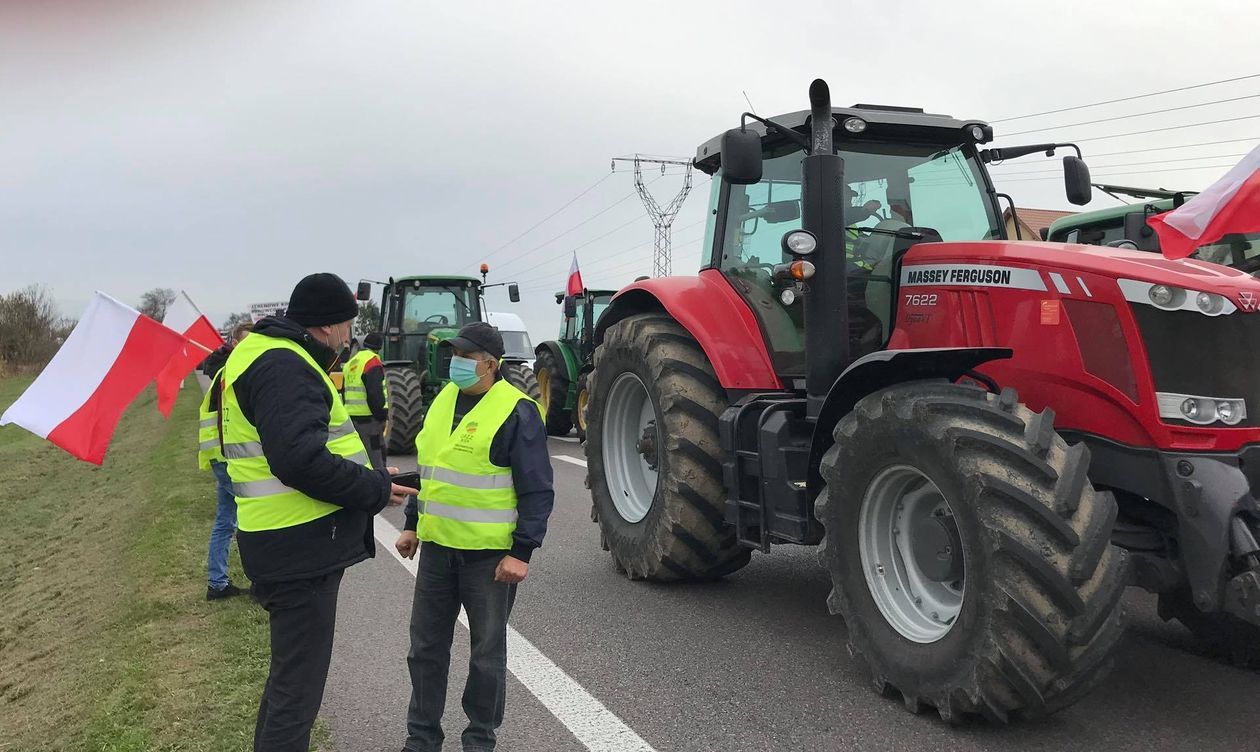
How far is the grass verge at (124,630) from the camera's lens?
173 inches

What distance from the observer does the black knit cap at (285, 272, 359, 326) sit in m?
3.38

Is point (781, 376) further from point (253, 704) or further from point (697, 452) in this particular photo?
point (253, 704)

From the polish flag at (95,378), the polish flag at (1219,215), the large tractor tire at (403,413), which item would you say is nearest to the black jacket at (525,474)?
the polish flag at (1219,215)

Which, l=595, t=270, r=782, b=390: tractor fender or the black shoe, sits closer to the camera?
l=595, t=270, r=782, b=390: tractor fender

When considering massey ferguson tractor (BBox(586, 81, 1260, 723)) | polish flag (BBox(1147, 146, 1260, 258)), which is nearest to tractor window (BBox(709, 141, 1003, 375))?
massey ferguson tractor (BBox(586, 81, 1260, 723))

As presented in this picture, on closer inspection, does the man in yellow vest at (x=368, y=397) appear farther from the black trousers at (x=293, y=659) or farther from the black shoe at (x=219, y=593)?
the black trousers at (x=293, y=659)

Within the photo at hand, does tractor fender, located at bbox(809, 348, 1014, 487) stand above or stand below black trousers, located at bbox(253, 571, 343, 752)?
above

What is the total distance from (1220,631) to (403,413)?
11828 millimetres

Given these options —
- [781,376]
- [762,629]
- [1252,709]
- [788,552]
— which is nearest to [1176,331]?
[1252,709]

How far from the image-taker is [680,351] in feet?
20.0

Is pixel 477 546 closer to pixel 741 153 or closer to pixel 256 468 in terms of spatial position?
pixel 256 468

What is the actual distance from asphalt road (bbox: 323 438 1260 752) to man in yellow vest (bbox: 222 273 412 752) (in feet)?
2.85

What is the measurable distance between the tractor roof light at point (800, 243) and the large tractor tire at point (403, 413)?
10.7 metres

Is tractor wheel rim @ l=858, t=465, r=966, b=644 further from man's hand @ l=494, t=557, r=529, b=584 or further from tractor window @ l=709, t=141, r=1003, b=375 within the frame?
man's hand @ l=494, t=557, r=529, b=584
